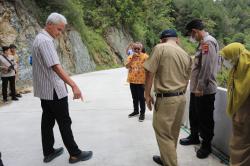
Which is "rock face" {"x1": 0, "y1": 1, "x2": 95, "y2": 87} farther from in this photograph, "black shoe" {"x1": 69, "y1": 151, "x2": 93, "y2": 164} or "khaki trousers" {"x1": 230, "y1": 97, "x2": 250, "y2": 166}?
"khaki trousers" {"x1": 230, "y1": 97, "x2": 250, "y2": 166}

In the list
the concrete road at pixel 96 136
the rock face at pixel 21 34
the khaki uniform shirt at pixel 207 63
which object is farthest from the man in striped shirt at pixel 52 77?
the rock face at pixel 21 34

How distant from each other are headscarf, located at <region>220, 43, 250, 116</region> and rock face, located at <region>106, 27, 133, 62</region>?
1001 inches

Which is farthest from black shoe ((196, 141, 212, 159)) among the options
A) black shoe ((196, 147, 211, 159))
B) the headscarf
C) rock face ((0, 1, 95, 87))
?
rock face ((0, 1, 95, 87))

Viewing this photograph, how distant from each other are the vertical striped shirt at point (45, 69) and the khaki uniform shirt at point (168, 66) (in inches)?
46.7

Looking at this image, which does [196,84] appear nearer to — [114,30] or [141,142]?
[141,142]

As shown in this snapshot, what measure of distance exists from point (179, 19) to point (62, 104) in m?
52.1

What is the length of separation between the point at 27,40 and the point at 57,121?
11.0 m

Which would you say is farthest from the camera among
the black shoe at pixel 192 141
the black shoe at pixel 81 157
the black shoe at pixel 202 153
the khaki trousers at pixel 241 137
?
the black shoe at pixel 192 141

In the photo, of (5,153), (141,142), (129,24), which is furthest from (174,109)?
(129,24)

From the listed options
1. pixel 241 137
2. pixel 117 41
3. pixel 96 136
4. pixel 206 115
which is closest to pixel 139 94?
pixel 96 136

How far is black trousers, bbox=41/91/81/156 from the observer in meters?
4.70

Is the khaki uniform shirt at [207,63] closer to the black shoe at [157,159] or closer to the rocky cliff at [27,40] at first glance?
the black shoe at [157,159]

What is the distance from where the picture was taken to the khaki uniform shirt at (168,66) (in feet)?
14.4

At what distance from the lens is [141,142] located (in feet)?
19.6
